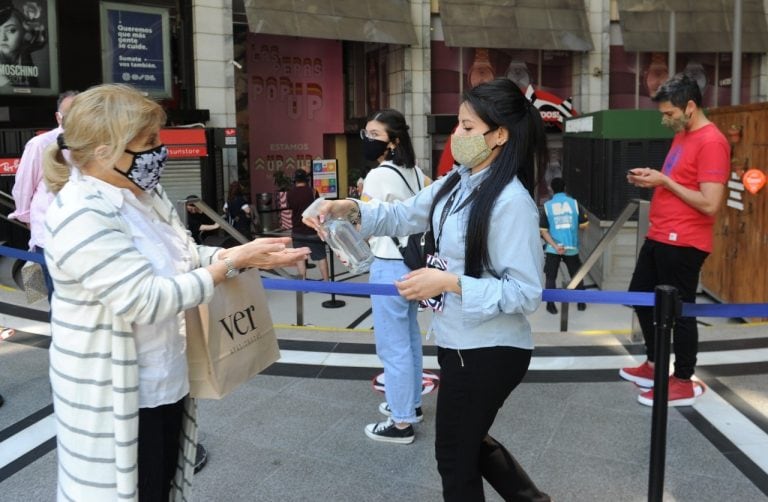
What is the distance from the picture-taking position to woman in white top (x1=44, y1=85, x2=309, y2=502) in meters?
2.00

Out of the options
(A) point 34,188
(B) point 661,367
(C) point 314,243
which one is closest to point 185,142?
(C) point 314,243

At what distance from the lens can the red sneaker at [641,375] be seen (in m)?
4.79

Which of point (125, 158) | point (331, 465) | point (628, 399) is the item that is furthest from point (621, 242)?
point (125, 158)

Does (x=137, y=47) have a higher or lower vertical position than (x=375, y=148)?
higher

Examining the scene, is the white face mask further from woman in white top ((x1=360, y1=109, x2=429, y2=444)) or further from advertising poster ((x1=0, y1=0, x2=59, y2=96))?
advertising poster ((x1=0, y1=0, x2=59, y2=96))

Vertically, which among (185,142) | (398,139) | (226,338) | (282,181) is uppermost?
(185,142)

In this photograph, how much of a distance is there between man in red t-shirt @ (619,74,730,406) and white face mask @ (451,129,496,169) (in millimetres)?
1970

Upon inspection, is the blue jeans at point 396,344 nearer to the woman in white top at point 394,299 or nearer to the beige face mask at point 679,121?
the woman in white top at point 394,299

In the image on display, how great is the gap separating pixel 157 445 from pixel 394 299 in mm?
1806

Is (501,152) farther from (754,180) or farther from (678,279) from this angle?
(754,180)

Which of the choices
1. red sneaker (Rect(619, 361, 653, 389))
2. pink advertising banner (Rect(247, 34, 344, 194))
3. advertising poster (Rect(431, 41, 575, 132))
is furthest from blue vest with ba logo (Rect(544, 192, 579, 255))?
pink advertising banner (Rect(247, 34, 344, 194))

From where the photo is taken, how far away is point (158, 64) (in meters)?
14.9

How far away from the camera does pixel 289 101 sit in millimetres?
18953

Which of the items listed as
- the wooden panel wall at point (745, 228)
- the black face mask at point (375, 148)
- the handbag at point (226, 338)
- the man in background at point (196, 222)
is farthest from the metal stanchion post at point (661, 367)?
the man in background at point (196, 222)
